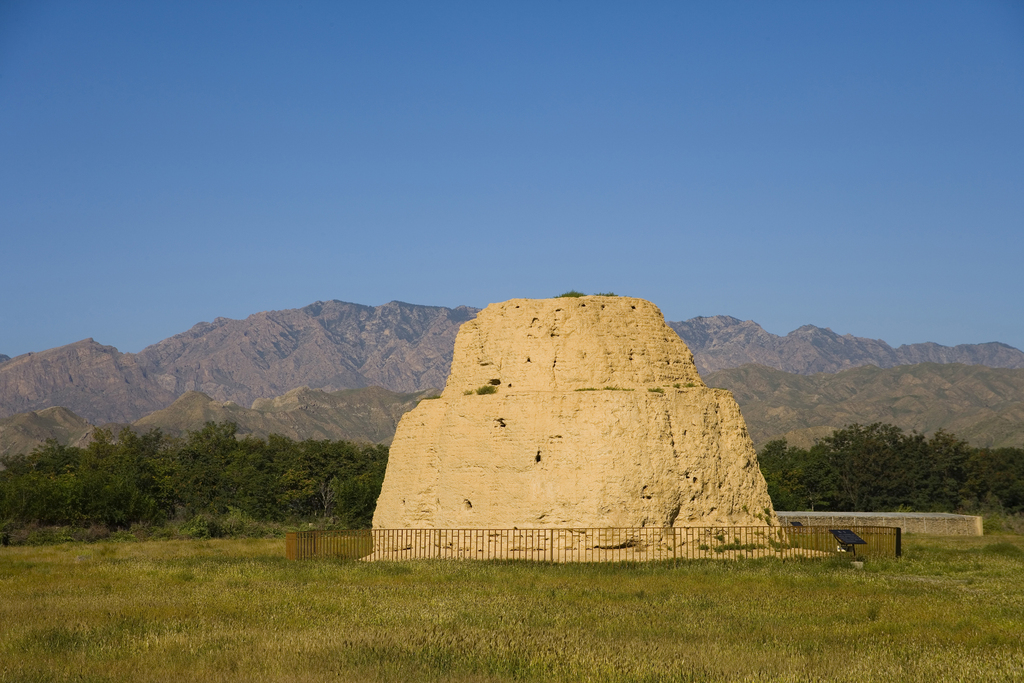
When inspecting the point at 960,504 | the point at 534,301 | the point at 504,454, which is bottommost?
the point at 960,504

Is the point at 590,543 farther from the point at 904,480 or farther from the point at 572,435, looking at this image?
the point at 904,480

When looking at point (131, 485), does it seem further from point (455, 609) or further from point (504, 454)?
point (455, 609)

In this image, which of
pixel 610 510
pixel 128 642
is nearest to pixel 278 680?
pixel 128 642

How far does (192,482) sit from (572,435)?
36.8 m

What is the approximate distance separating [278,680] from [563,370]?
15.0m

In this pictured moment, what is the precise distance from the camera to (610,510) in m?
22.3

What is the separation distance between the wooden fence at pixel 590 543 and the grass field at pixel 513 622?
1137mm

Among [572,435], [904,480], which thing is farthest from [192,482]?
[904,480]

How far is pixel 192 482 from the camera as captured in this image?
53469 millimetres

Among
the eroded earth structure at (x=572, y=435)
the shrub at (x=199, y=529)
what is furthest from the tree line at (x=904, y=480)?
the shrub at (x=199, y=529)

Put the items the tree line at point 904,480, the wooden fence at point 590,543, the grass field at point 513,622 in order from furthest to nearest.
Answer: the tree line at point 904,480 < the wooden fence at point 590,543 < the grass field at point 513,622

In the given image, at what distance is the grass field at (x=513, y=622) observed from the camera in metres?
11.6

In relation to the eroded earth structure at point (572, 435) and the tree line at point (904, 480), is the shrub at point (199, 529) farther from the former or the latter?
the tree line at point (904, 480)

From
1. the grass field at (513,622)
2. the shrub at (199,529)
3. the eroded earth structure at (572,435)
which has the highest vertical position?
the eroded earth structure at (572,435)
